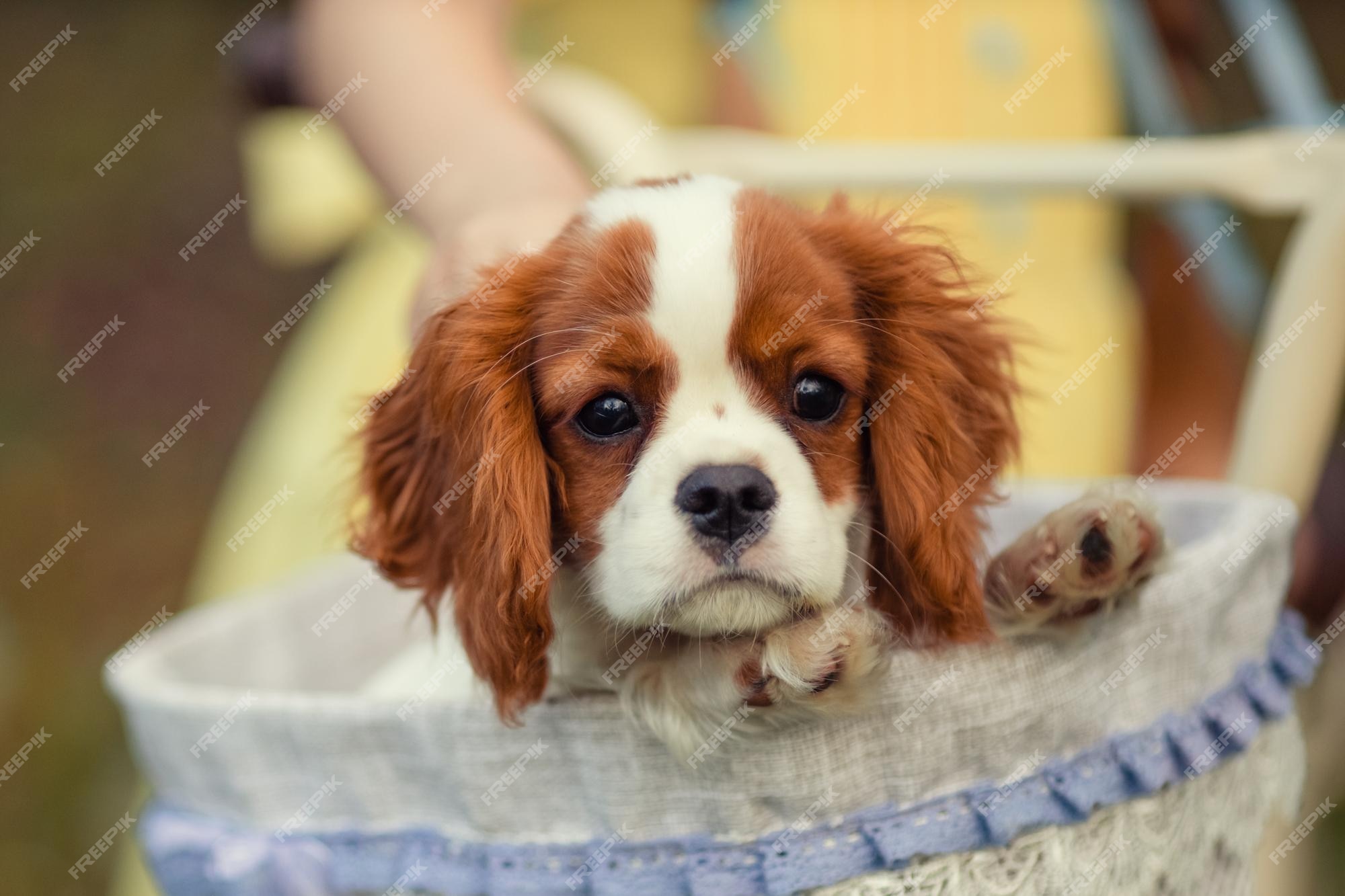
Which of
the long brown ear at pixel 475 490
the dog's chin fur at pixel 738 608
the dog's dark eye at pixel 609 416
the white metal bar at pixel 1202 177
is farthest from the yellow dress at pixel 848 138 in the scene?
the dog's chin fur at pixel 738 608

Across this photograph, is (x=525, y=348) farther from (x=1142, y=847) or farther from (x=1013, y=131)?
(x=1013, y=131)

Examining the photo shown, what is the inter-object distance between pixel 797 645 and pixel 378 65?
128 centimetres

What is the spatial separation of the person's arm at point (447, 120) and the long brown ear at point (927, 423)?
0.44 m

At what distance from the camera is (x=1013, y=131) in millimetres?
3186

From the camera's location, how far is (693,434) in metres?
1.21

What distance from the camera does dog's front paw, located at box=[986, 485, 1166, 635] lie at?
1.17m

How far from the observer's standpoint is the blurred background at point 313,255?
98.3 inches

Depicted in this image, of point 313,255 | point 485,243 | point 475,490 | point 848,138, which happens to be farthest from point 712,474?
point 313,255

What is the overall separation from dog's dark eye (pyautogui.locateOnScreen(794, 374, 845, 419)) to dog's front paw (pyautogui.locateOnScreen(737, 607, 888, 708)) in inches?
9.0

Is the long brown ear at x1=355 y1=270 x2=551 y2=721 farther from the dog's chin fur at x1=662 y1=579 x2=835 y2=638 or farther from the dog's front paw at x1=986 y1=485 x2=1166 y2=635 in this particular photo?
the dog's front paw at x1=986 y1=485 x2=1166 y2=635

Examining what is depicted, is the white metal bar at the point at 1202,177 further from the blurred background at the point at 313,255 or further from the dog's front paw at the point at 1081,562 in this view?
the dog's front paw at the point at 1081,562

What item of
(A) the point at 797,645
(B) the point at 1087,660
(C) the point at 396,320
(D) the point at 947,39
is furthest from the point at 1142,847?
(D) the point at 947,39

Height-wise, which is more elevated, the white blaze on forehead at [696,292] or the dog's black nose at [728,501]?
the white blaze on forehead at [696,292]

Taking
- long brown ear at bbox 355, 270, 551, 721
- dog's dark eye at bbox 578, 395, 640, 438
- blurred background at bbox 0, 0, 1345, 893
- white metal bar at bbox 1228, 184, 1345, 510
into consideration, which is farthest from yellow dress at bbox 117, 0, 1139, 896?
dog's dark eye at bbox 578, 395, 640, 438
